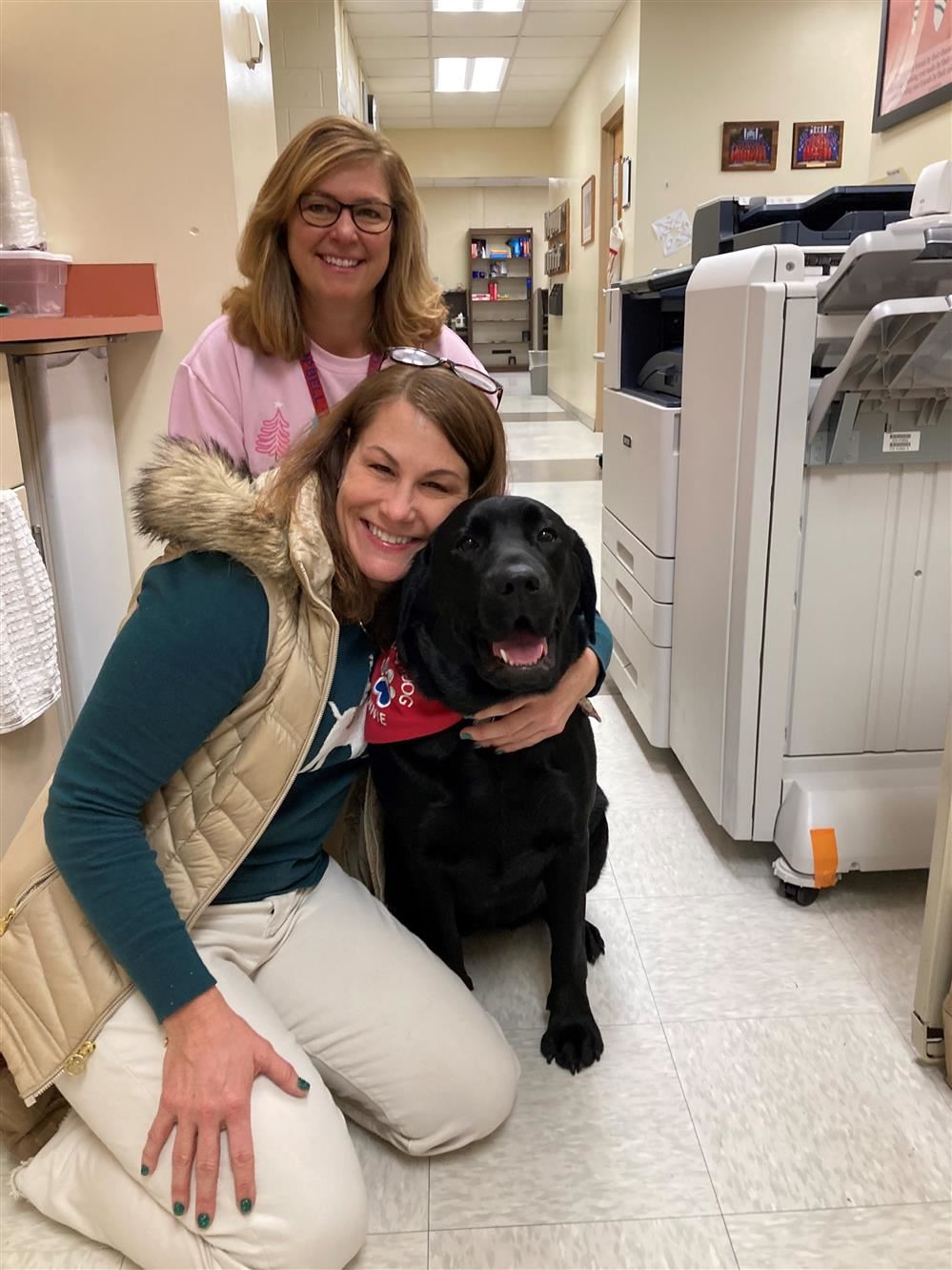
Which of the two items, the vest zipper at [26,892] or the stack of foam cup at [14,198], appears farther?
the stack of foam cup at [14,198]

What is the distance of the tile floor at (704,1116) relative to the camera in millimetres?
A: 1087

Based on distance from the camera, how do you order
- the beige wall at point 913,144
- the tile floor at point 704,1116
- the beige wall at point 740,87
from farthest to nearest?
1. the beige wall at point 740,87
2. the beige wall at point 913,144
3. the tile floor at point 704,1116

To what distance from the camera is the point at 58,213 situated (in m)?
2.29

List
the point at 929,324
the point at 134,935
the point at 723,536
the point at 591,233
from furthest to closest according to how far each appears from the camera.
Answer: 1. the point at 591,233
2. the point at 723,536
3. the point at 929,324
4. the point at 134,935

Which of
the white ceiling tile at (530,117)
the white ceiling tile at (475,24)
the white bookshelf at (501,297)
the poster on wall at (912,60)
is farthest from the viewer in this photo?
the white bookshelf at (501,297)

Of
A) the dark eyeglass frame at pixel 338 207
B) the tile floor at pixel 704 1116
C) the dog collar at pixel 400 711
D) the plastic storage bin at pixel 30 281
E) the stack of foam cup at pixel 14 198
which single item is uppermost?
the stack of foam cup at pixel 14 198

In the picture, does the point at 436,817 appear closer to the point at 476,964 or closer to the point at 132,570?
the point at 476,964

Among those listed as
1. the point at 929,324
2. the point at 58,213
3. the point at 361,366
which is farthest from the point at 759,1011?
the point at 58,213

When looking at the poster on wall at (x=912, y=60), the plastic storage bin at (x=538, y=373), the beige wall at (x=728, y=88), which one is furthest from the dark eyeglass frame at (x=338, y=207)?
the plastic storage bin at (x=538, y=373)

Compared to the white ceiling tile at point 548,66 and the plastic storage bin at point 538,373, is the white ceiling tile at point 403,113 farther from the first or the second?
the plastic storage bin at point 538,373

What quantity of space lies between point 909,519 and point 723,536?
31 cm

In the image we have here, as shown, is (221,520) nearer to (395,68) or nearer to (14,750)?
(14,750)

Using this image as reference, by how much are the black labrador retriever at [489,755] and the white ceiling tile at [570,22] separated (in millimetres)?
6162

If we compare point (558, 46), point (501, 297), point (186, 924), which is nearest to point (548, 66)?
point (558, 46)
